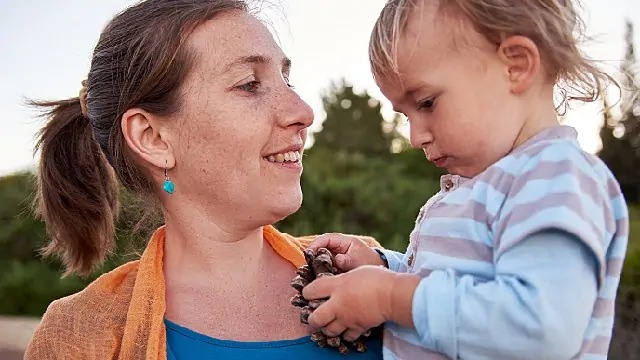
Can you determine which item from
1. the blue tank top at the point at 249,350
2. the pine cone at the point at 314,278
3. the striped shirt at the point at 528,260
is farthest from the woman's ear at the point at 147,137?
the striped shirt at the point at 528,260

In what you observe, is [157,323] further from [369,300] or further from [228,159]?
[369,300]

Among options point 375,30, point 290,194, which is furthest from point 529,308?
point 290,194

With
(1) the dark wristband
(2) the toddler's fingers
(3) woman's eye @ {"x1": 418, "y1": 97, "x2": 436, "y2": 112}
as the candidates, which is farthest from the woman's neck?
(3) woman's eye @ {"x1": 418, "y1": 97, "x2": 436, "y2": 112}

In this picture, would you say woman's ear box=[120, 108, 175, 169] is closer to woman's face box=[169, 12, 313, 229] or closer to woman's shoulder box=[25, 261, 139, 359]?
woman's face box=[169, 12, 313, 229]

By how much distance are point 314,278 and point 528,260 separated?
711 mm

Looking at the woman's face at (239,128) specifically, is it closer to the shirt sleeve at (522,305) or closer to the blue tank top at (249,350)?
the blue tank top at (249,350)

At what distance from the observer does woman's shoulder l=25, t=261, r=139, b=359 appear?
246 cm

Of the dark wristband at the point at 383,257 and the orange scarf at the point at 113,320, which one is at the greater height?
the dark wristband at the point at 383,257

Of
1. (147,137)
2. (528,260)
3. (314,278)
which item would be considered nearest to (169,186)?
(147,137)

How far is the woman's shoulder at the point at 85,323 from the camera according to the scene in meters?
2.46

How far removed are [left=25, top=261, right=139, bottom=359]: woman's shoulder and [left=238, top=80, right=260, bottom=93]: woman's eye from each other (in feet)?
2.37

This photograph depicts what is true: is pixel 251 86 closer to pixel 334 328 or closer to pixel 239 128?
pixel 239 128

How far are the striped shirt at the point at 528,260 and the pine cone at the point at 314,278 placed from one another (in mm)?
Answer: 359

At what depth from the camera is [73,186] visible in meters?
2.97
